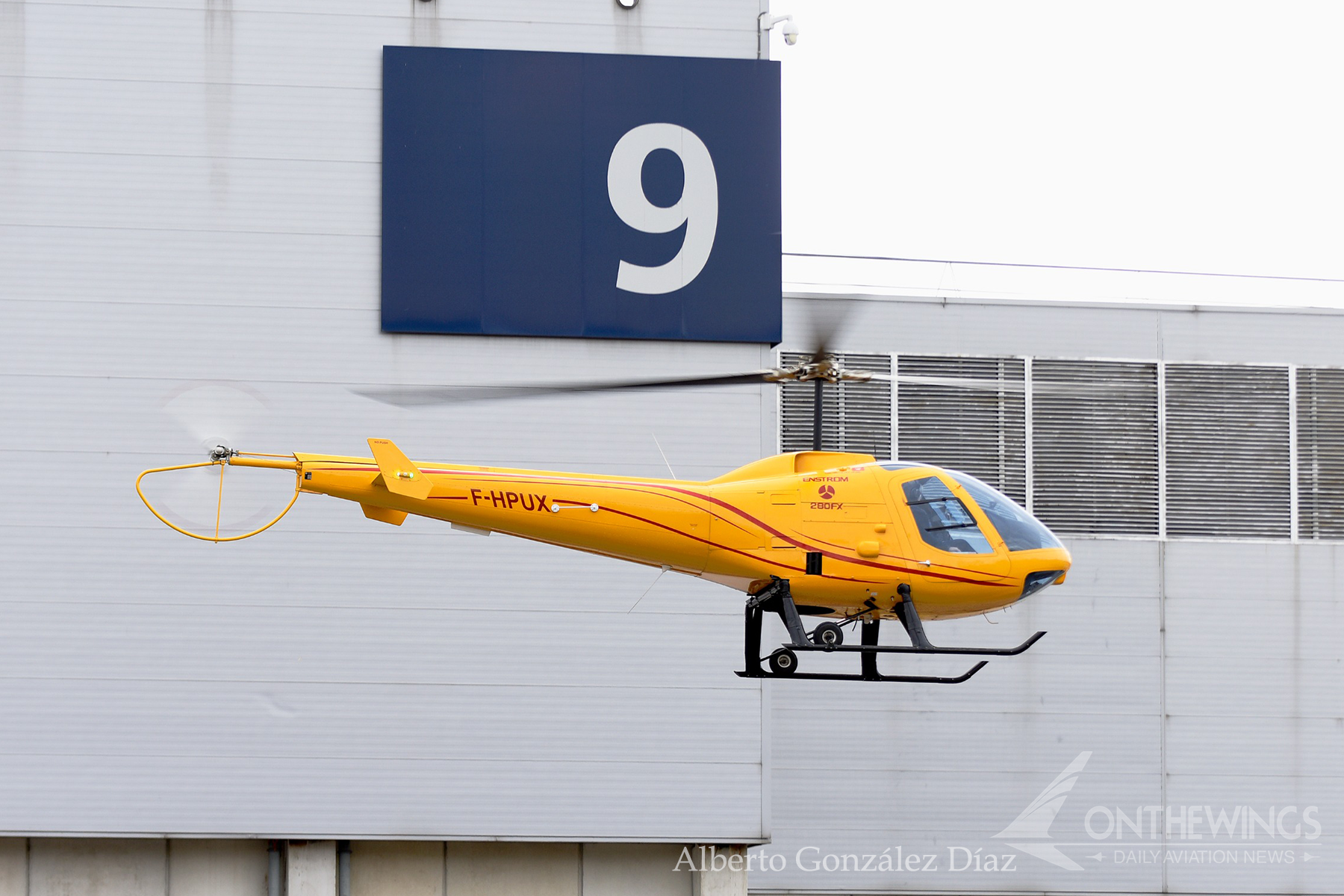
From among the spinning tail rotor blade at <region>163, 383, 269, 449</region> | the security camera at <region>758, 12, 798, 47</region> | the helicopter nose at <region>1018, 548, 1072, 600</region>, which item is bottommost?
the helicopter nose at <region>1018, 548, 1072, 600</region>

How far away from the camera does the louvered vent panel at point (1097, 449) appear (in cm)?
2075

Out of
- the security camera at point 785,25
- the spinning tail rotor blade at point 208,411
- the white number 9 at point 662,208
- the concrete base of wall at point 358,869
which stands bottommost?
the concrete base of wall at point 358,869

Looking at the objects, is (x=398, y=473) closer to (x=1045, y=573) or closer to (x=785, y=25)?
(x=1045, y=573)

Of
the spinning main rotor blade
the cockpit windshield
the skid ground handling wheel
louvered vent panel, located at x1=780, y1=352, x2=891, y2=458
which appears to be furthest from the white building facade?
the spinning main rotor blade

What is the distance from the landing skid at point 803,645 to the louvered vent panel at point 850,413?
6650mm

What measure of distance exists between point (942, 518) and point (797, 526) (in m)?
1.44

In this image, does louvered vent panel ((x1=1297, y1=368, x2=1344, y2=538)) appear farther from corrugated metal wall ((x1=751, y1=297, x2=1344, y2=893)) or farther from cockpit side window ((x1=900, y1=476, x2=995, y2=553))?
cockpit side window ((x1=900, y1=476, x2=995, y2=553))

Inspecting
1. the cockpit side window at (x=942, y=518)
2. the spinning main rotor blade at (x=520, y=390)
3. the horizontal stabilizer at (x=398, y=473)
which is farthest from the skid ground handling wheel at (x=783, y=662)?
the horizontal stabilizer at (x=398, y=473)

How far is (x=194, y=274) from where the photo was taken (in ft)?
58.5

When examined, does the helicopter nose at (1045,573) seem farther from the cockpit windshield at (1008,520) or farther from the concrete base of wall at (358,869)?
the concrete base of wall at (358,869)

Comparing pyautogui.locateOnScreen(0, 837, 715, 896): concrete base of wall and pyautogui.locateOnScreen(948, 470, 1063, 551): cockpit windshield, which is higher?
pyautogui.locateOnScreen(948, 470, 1063, 551): cockpit windshield

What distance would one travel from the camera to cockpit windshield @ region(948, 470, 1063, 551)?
44.5 ft

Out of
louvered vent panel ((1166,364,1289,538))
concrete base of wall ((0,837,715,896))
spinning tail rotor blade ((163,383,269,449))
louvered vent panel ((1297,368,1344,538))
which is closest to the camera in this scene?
spinning tail rotor blade ((163,383,269,449))

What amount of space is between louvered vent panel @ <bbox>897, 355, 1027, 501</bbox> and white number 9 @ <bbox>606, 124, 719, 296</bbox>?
4092mm
